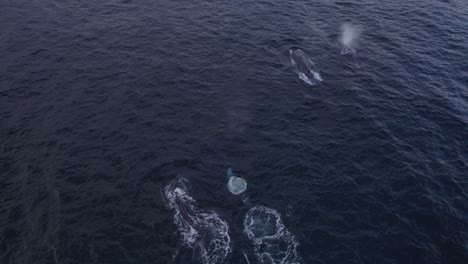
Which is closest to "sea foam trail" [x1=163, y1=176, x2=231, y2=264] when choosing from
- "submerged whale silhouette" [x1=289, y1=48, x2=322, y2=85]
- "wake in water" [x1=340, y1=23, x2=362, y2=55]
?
"submerged whale silhouette" [x1=289, y1=48, x2=322, y2=85]

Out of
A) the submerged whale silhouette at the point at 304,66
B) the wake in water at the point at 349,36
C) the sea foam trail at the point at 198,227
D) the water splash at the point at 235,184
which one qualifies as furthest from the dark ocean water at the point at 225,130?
the submerged whale silhouette at the point at 304,66

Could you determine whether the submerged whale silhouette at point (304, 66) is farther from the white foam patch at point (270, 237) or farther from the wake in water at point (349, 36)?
the white foam patch at point (270, 237)

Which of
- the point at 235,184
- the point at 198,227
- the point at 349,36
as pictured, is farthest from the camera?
Answer: the point at 349,36

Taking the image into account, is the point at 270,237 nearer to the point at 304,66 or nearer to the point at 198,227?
the point at 198,227

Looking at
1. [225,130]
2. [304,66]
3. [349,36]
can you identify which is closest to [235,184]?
[225,130]

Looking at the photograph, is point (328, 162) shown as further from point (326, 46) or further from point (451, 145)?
point (326, 46)

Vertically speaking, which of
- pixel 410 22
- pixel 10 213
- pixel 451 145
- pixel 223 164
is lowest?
pixel 10 213

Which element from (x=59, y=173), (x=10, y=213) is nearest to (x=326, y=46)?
(x=59, y=173)
